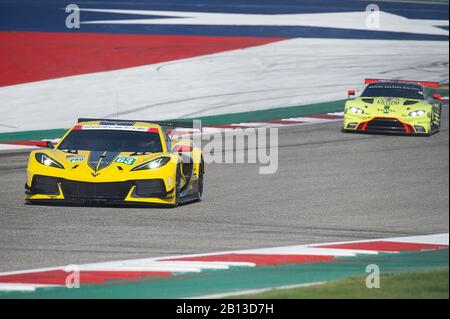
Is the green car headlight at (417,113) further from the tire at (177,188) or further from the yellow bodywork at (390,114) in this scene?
the tire at (177,188)

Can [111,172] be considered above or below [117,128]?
below

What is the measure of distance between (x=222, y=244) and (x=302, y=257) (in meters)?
0.98

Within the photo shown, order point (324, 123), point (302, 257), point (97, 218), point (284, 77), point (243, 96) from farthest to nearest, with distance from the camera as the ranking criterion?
point (284, 77), point (243, 96), point (324, 123), point (97, 218), point (302, 257)

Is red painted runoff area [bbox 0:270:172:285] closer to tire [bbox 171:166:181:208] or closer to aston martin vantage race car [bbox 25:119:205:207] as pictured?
aston martin vantage race car [bbox 25:119:205:207]

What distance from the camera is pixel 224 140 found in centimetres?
2130

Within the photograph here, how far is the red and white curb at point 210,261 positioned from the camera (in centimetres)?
1009

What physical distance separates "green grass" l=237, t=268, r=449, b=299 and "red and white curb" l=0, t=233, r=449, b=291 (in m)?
1.27

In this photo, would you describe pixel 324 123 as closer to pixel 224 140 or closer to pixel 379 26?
pixel 224 140

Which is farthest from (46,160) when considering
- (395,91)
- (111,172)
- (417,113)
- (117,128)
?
(395,91)

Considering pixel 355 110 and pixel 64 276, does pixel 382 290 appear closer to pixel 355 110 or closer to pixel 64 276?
pixel 64 276

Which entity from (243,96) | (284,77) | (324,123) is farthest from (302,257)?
(284,77)

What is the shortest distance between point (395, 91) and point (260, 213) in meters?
9.38

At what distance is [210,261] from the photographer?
437 inches
